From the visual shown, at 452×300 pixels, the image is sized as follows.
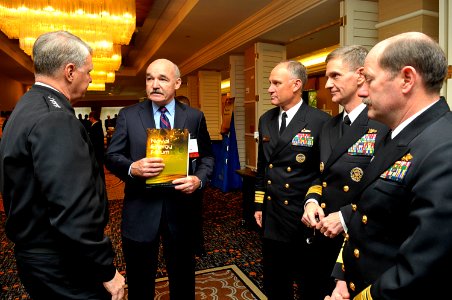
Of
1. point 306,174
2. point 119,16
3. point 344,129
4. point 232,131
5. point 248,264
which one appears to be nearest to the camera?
point 344,129

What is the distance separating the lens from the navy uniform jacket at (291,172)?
2.00 meters

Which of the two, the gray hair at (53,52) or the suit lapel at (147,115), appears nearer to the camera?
the gray hair at (53,52)

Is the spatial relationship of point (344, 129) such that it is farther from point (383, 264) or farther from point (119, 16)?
point (119, 16)

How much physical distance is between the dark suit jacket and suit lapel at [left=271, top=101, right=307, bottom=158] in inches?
19.6

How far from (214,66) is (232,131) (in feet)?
10.2

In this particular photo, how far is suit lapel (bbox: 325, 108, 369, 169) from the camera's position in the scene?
1.54 metres

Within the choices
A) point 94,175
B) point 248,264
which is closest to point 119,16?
point 248,264

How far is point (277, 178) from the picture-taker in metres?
2.07

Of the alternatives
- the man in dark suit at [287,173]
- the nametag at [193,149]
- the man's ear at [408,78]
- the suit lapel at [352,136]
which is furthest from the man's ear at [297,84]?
the man's ear at [408,78]

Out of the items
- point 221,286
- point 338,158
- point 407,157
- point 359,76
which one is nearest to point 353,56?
point 359,76

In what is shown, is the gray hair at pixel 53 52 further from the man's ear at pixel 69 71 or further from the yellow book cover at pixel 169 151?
the yellow book cover at pixel 169 151

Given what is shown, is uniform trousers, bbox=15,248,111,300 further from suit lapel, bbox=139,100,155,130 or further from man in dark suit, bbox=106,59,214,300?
suit lapel, bbox=139,100,155,130

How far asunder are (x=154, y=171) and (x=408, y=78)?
3.81 feet

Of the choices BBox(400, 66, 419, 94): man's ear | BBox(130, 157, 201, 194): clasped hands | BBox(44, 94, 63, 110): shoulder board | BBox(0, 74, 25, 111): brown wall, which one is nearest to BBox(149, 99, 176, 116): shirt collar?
BBox(130, 157, 201, 194): clasped hands
